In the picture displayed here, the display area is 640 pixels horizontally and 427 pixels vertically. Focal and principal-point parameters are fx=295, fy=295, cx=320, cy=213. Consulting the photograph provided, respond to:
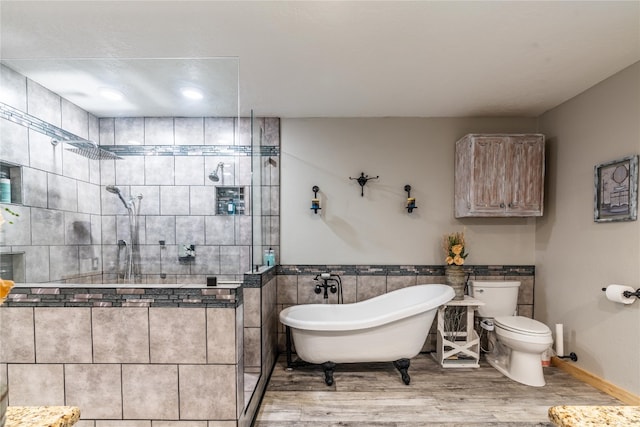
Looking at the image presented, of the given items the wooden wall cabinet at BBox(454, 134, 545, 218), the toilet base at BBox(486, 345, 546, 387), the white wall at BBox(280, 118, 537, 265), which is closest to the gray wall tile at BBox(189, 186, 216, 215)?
the white wall at BBox(280, 118, 537, 265)

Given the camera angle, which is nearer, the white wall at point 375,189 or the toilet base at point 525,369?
the toilet base at point 525,369

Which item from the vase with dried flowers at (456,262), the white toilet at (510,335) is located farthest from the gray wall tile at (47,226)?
the white toilet at (510,335)

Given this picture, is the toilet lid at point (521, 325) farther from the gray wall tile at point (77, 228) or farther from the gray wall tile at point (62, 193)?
the gray wall tile at point (62, 193)

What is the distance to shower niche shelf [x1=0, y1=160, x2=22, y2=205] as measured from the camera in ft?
6.57

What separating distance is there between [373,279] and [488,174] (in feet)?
4.99

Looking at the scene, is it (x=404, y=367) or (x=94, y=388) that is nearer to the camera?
(x=94, y=388)

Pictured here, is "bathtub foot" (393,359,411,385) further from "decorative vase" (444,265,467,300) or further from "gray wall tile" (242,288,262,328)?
"gray wall tile" (242,288,262,328)

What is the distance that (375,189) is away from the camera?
314 centimetres

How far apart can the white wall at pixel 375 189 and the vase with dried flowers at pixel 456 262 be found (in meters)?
0.16

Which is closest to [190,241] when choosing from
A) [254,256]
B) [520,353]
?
[254,256]

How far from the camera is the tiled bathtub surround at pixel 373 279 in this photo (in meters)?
3.10

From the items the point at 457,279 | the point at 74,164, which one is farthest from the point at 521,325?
the point at 74,164

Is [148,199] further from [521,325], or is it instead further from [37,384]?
[521,325]

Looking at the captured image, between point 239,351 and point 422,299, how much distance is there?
191cm
